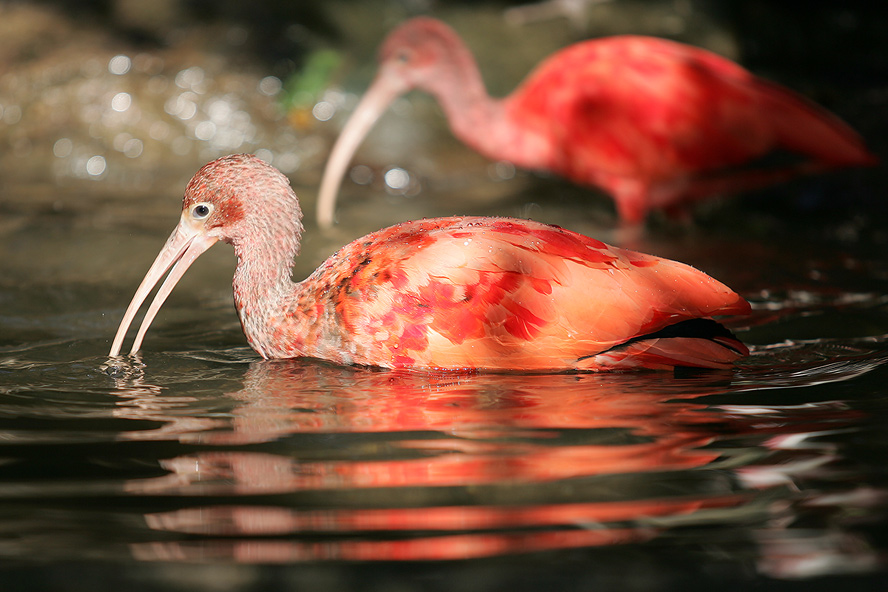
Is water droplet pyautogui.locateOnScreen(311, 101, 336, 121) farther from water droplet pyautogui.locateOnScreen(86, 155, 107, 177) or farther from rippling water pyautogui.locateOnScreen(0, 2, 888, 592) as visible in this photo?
rippling water pyautogui.locateOnScreen(0, 2, 888, 592)

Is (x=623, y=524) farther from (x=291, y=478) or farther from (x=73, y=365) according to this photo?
(x=73, y=365)

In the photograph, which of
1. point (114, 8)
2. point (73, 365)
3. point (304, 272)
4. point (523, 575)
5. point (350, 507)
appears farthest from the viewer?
point (114, 8)

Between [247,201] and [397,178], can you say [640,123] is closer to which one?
[397,178]

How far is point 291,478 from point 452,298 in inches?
46.3

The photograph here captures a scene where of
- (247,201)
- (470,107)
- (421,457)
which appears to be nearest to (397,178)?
(470,107)

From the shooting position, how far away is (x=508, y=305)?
3674 mm

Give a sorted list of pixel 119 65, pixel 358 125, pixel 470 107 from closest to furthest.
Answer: pixel 470 107 → pixel 358 125 → pixel 119 65

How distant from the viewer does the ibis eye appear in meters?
4.16

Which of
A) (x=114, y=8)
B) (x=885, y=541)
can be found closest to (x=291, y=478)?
(x=885, y=541)

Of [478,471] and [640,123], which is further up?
[640,123]

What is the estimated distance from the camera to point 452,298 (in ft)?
12.1

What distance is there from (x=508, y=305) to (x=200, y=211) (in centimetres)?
139

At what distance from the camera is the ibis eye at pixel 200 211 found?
4160 mm

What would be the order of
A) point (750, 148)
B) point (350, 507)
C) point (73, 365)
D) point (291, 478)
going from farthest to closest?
point (750, 148) → point (73, 365) → point (291, 478) → point (350, 507)
